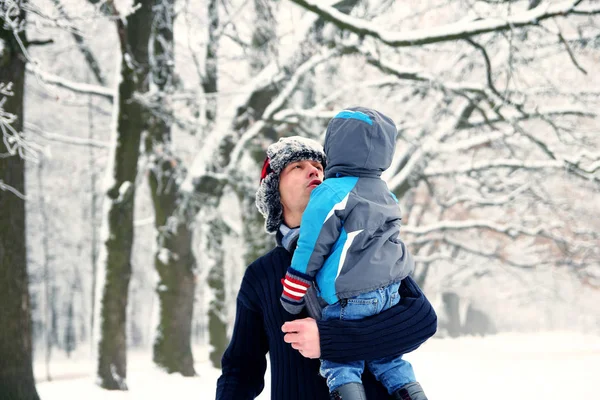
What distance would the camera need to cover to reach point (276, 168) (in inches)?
111

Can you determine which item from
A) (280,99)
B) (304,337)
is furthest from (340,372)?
(280,99)

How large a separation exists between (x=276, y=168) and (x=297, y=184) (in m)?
0.12

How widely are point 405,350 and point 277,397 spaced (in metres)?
0.53

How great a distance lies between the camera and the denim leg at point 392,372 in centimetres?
246

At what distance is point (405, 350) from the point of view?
7.92 ft

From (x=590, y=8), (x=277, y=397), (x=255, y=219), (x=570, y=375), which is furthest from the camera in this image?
(x=255, y=219)

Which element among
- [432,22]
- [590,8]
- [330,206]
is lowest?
[330,206]

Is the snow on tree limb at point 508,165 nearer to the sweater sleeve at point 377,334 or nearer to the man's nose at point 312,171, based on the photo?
the man's nose at point 312,171

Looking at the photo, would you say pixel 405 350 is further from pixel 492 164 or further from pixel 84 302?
pixel 84 302

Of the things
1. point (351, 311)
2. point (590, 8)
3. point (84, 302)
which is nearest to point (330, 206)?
point (351, 311)

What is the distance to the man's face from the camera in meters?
2.79

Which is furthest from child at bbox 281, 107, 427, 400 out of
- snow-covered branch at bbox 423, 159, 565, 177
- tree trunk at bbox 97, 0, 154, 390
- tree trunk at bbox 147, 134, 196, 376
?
snow-covered branch at bbox 423, 159, 565, 177

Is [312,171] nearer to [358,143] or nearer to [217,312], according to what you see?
[358,143]

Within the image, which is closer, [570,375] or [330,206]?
A: [330,206]
